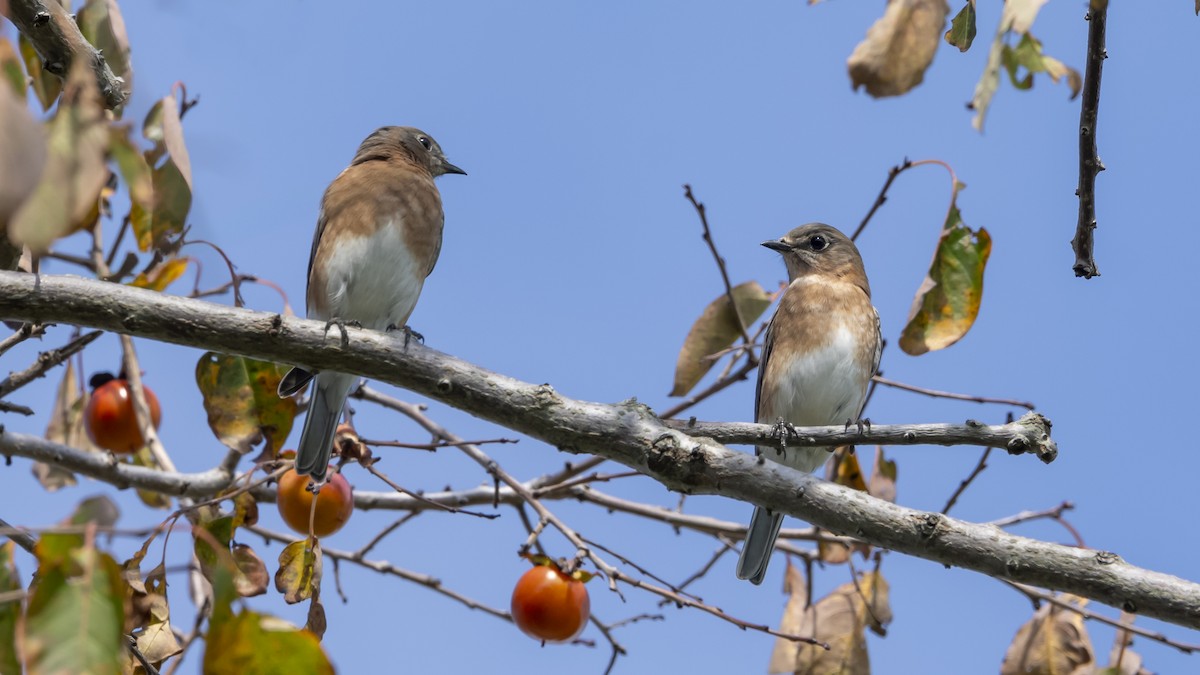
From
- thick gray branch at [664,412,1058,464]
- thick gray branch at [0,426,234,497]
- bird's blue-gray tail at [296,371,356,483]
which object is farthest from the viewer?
bird's blue-gray tail at [296,371,356,483]

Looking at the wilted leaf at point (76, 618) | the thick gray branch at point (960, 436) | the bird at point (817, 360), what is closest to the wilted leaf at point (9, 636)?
the wilted leaf at point (76, 618)

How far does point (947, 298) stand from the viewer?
4.68m

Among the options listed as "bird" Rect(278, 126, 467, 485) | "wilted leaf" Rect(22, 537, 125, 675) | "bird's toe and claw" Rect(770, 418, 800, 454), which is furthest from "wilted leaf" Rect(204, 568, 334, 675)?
"bird" Rect(278, 126, 467, 485)

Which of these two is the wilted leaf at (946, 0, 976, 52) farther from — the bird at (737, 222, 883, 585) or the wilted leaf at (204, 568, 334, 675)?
the bird at (737, 222, 883, 585)

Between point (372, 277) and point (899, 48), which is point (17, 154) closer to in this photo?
point (899, 48)

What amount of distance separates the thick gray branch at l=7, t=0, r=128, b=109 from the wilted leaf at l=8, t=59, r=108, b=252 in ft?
6.33

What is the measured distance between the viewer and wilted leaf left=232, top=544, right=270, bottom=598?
3891 mm

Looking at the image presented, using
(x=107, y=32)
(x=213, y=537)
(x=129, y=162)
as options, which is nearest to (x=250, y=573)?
(x=213, y=537)

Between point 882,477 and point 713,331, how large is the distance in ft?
3.46

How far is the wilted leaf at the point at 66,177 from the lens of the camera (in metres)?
1.53

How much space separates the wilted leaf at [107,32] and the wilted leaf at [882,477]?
3571 millimetres

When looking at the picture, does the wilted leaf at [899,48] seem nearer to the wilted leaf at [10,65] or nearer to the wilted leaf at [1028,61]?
the wilted leaf at [1028,61]

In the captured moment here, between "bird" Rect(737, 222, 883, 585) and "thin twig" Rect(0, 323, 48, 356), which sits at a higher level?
"bird" Rect(737, 222, 883, 585)

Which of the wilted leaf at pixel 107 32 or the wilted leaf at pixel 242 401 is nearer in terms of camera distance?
the wilted leaf at pixel 107 32
